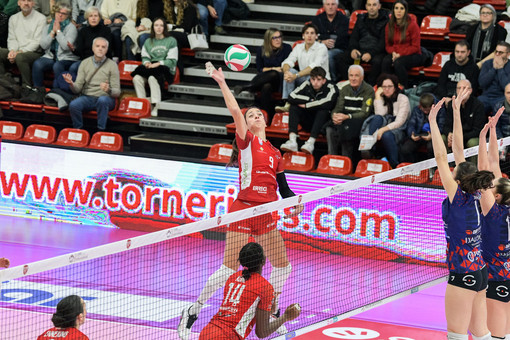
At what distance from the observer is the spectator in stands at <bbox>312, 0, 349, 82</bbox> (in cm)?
1582

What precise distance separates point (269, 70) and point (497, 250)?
8.22 metres

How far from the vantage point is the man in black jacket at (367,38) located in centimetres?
1555

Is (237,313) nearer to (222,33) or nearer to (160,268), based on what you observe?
(160,268)

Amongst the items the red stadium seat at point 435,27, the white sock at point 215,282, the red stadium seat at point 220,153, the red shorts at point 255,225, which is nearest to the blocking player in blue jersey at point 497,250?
the red shorts at point 255,225

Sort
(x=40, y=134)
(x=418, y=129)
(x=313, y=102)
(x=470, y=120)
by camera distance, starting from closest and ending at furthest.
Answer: (x=470, y=120) → (x=418, y=129) → (x=313, y=102) → (x=40, y=134)

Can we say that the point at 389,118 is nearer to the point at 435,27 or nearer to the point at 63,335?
the point at 435,27

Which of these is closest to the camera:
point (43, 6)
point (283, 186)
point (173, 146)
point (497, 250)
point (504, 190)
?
point (504, 190)

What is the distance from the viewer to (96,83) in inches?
626

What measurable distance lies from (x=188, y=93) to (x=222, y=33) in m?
1.85

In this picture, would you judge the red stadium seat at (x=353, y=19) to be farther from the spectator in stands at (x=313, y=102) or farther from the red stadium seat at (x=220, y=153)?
the red stadium seat at (x=220, y=153)

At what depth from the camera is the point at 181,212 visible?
1371 cm

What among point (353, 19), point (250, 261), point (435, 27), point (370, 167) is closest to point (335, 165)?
point (370, 167)

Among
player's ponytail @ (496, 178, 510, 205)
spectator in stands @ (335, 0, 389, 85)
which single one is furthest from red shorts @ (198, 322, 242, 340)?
spectator in stands @ (335, 0, 389, 85)

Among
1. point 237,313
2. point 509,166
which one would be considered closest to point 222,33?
point 509,166
